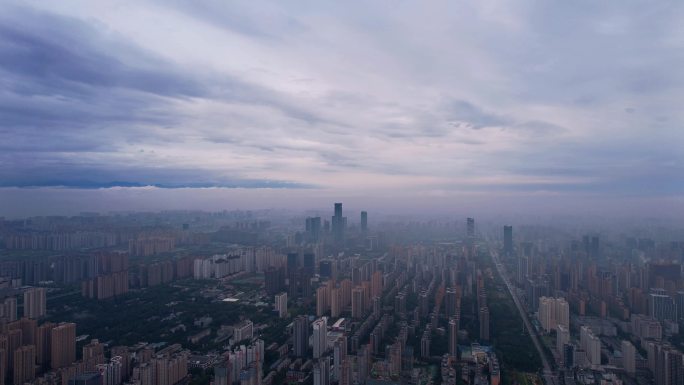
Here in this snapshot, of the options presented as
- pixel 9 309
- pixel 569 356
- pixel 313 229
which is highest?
pixel 313 229

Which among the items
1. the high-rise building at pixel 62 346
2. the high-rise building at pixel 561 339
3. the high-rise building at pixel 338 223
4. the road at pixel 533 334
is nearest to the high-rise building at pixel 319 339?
the road at pixel 533 334

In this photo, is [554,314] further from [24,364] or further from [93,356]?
[24,364]

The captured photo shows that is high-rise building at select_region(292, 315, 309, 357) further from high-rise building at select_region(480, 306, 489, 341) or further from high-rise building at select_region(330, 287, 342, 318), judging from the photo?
high-rise building at select_region(480, 306, 489, 341)

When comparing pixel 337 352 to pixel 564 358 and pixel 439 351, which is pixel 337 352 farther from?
pixel 564 358

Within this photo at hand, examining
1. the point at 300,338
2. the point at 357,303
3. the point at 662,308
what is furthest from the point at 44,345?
the point at 662,308

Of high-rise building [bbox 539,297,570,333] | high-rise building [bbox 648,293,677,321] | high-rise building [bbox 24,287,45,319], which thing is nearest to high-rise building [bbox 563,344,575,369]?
high-rise building [bbox 539,297,570,333]

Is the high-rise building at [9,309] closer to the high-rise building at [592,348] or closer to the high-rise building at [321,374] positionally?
the high-rise building at [321,374]

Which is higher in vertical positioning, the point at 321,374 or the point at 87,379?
the point at 87,379
